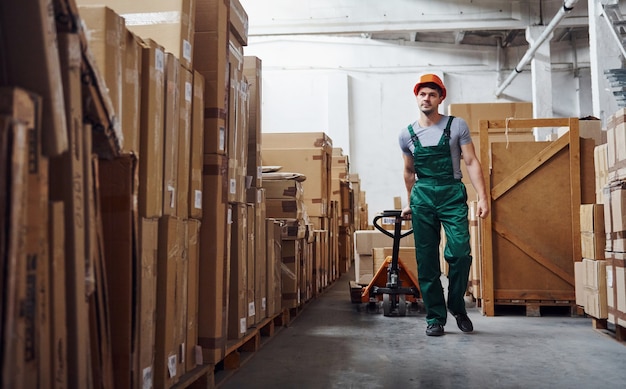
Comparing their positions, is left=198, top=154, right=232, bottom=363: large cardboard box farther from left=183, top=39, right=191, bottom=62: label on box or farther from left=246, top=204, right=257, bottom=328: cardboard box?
left=246, top=204, right=257, bottom=328: cardboard box

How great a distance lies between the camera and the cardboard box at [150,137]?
2150mm

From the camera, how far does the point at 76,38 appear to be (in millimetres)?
1464

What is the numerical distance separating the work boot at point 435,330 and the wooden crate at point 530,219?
3.59ft

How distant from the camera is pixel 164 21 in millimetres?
2541

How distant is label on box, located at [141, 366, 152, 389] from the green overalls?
8.71 ft

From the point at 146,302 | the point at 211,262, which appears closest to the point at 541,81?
the point at 211,262

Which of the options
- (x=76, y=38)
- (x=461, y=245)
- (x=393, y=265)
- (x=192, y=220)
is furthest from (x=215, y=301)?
(x=393, y=265)

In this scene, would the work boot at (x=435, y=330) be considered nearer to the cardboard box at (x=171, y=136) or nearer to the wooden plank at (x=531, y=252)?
the wooden plank at (x=531, y=252)

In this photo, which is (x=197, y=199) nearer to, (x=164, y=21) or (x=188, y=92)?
(x=188, y=92)

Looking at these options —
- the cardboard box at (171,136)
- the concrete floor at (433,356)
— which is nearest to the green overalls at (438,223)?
the concrete floor at (433,356)

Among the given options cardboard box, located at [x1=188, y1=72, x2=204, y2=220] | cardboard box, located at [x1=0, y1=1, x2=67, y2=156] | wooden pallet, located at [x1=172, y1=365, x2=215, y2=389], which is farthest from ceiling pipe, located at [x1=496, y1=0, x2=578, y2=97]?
cardboard box, located at [x1=0, y1=1, x2=67, y2=156]

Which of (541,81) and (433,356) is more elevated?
(541,81)

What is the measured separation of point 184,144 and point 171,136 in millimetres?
168

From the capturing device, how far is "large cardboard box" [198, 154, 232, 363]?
2.79 metres
